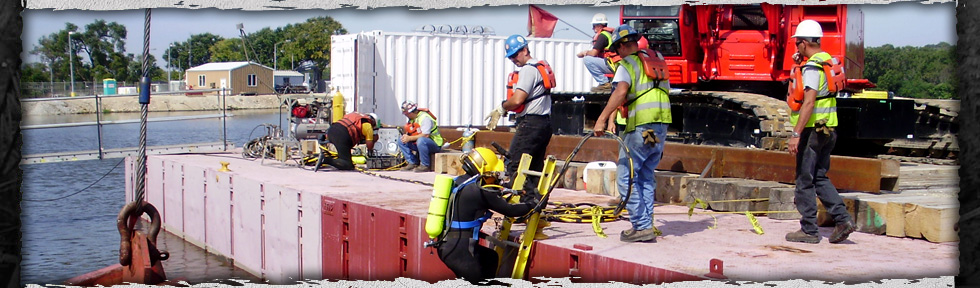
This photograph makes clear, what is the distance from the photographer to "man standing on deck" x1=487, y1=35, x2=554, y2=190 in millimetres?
7184

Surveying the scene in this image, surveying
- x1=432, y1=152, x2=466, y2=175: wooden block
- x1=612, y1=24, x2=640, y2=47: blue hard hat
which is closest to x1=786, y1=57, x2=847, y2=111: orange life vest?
x1=612, y1=24, x2=640, y2=47: blue hard hat

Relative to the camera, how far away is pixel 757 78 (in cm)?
1160

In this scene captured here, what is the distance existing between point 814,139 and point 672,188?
309cm

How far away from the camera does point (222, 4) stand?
3064 mm

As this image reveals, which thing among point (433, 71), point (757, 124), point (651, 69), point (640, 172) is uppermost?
point (433, 71)

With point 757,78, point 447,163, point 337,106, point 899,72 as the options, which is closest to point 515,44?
point 757,78

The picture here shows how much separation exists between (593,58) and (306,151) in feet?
21.0

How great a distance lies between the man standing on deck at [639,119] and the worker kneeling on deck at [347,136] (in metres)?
7.65

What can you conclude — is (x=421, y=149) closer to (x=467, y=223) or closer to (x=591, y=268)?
(x=467, y=223)

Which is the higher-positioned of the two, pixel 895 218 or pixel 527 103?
pixel 527 103

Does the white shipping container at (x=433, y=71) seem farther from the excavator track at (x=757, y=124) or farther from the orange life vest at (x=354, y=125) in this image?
the excavator track at (x=757, y=124)

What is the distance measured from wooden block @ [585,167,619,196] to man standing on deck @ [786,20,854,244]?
11.3 feet

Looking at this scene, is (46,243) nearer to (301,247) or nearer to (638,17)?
(301,247)

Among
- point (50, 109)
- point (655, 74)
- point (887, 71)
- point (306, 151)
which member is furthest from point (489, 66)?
point (50, 109)
